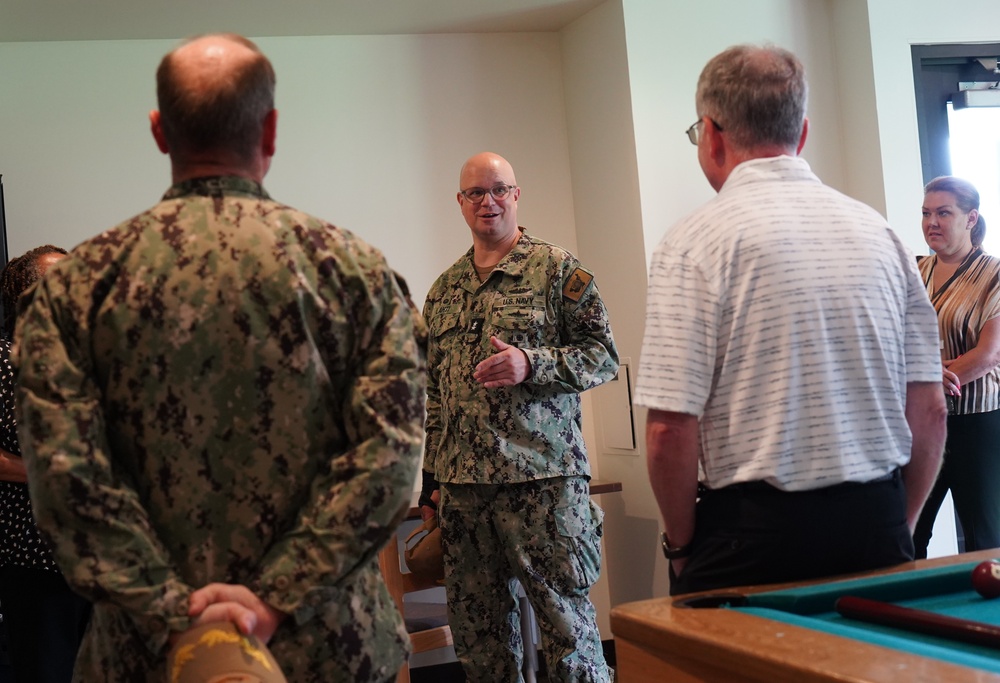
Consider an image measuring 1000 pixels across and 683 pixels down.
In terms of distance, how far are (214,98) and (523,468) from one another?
1766 millimetres

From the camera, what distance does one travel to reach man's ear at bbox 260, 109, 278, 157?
139 cm

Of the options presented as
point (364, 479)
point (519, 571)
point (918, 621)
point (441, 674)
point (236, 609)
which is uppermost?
point (364, 479)

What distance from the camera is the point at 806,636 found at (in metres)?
1.21

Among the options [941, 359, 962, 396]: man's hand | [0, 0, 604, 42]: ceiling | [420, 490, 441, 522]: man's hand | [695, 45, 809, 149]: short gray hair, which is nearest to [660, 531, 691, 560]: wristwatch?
[695, 45, 809, 149]: short gray hair

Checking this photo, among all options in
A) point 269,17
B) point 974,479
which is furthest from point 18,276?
point 974,479

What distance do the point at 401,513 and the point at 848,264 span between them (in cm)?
82

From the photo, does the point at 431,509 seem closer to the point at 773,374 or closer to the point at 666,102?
the point at 773,374

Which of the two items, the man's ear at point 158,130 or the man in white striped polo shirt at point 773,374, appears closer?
the man's ear at point 158,130

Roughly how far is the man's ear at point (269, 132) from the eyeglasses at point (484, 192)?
175 cm

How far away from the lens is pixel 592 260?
4508mm

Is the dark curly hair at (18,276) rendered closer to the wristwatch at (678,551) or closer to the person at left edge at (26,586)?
the person at left edge at (26,586)

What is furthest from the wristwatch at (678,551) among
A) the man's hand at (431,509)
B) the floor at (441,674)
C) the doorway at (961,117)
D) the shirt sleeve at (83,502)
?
the doorway at (961,117)

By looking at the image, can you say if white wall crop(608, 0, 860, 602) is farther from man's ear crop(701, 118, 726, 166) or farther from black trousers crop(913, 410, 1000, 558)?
man's ear crop(701, 118, 726, 166)

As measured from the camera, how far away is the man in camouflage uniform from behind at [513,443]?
2.92m
